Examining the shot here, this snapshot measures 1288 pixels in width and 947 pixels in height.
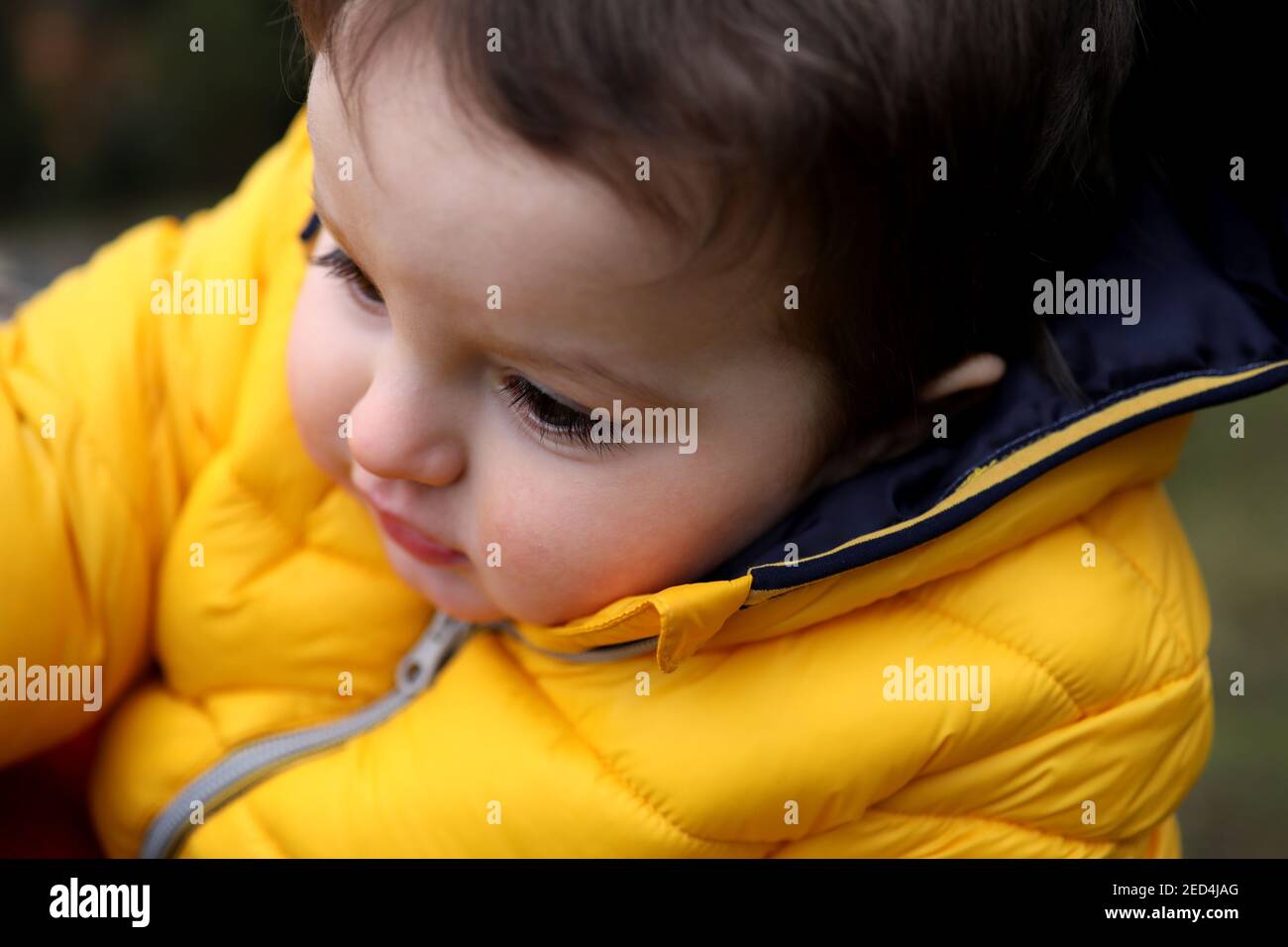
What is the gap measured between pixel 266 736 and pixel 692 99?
72 cm

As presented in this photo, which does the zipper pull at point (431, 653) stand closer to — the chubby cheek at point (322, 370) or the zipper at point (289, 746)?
the zipper at point (289, 746)

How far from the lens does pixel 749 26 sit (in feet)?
2.52

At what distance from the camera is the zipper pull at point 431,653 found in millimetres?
1187

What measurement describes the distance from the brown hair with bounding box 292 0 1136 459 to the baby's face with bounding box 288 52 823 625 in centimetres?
3

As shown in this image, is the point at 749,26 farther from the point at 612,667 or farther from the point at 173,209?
the point at 173,209

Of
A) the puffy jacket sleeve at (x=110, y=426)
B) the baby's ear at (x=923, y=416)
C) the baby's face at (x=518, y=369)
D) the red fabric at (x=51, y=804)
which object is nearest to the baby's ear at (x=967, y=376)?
the baby's ear at (x=923, y=416)

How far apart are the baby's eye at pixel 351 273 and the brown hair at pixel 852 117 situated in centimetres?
17

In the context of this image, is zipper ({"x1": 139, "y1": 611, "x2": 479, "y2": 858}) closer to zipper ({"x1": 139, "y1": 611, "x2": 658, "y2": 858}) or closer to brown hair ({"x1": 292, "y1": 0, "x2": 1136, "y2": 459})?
zipper ({"x1": 139, "y1": 611, "x2": 658, "y2": 858})

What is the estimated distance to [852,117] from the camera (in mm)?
813

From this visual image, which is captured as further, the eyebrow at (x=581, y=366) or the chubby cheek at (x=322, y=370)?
the chubby cheek at (x=322, y=370)

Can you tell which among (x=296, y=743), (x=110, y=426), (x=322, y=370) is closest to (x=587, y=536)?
(x=322, y=370)

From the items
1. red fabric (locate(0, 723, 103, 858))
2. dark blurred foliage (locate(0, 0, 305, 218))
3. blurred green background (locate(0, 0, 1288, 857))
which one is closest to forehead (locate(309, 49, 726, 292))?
red fabric (locate(0, 723, 103, 858))

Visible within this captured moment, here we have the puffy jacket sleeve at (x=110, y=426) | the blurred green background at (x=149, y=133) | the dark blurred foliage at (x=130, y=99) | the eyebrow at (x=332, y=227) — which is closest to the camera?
the eyebrow at (x=332, y=227)
